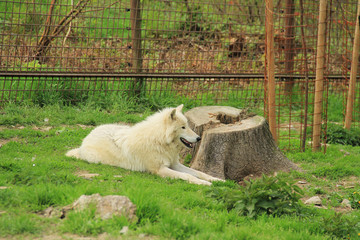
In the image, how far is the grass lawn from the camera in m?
3.78

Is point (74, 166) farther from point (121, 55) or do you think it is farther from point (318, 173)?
point (121, 55)

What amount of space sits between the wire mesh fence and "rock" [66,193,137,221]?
5.03 meters

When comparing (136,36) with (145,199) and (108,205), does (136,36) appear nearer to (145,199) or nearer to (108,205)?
(145,199)

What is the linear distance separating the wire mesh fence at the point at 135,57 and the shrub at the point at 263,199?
3495 millimetres

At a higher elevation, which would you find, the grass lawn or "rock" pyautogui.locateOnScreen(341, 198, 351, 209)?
the grass lawn

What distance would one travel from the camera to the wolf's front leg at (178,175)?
20.0 ft

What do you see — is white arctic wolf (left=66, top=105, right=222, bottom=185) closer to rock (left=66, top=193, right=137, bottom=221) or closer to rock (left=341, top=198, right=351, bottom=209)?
rock (left=341, top=198, right=351, bottom=209)

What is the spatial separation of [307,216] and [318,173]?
230 centimetres

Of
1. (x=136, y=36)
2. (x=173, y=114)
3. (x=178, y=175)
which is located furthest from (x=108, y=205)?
(x=136, y=36)

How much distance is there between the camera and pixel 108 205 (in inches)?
157

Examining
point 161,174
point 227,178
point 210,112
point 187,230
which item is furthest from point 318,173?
point 187,230

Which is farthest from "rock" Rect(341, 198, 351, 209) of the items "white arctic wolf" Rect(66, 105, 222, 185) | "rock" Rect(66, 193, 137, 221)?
"rock" Rect(66, 193, 137, 221)

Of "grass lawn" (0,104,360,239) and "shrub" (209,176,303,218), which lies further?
"shrub" (209,176,303,218)

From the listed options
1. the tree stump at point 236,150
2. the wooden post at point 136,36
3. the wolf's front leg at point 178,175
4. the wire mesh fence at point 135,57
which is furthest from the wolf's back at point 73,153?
the wooden post at point 136,36
